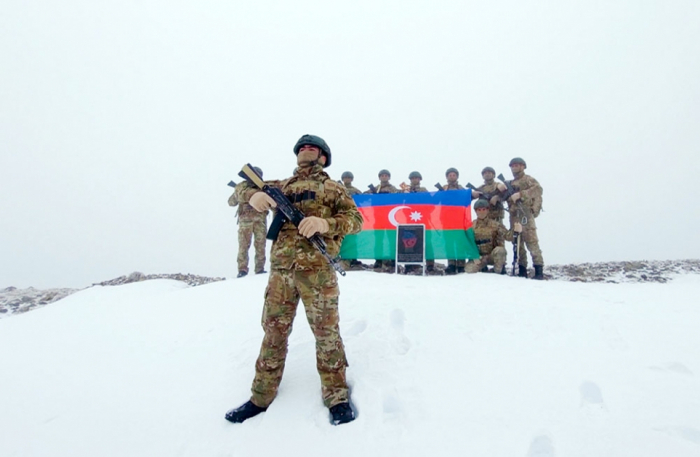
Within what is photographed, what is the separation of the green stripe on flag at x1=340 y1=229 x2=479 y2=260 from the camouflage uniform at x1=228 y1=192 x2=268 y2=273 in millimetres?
2199

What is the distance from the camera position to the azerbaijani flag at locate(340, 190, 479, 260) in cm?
883

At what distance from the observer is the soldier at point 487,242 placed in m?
8.59

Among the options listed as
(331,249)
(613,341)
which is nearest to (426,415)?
(331,249)

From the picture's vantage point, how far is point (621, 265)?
35.3 ft

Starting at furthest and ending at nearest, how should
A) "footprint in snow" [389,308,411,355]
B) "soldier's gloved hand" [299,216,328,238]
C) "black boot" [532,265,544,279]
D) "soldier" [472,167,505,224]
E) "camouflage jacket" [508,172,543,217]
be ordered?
"soldier" [472,167,505,224], "camouflage jacket" [508,172,543,217], "black boot" [532,265,544,279], "footprint in snow" [389,308,411,355], "soldier's gloved hand" [299,216,328,238]

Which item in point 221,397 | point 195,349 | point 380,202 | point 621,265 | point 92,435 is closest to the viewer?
point 92,435

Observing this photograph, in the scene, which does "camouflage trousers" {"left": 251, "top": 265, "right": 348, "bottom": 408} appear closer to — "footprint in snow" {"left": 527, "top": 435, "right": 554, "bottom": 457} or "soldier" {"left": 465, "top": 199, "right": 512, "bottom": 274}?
"footprint in snow" {"left": 527, "top": 435, "right": 554, "bottom": 457}

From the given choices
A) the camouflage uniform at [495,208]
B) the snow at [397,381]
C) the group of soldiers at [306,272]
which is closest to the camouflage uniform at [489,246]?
the camouflage uniform at [495,208]

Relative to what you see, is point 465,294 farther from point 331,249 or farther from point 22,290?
point 22,290

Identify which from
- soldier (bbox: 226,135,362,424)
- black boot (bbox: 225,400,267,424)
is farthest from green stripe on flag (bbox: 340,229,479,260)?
black boot (bbox: 225,400,267,424)

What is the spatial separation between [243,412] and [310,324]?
0.96m

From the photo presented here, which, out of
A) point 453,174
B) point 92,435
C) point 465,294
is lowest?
point 92,435

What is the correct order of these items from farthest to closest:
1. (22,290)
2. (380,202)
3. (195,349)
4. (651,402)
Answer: (22,290), (380,202), (195,349), (651,402)

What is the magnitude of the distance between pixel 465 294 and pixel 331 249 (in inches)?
128
